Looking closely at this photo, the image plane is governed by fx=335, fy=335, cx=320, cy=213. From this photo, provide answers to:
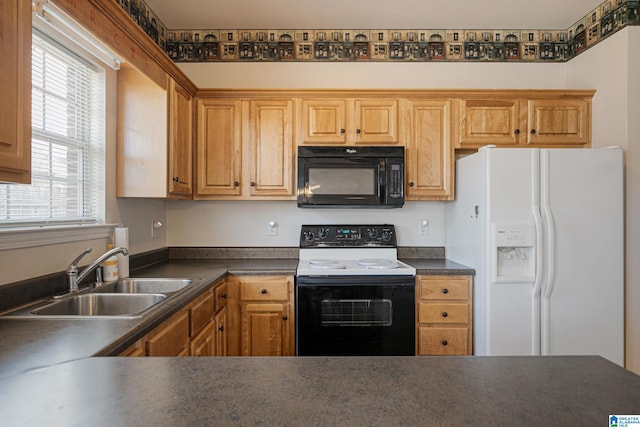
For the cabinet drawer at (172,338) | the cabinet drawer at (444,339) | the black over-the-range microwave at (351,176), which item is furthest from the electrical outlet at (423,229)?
the cabinet drawer at (172,338)

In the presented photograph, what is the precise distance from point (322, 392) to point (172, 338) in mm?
1053

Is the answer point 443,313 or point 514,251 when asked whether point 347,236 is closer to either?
point 443,313

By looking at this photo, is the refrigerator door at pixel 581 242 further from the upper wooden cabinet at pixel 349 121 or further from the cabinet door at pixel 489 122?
the upper wooden cabinet at pixel 349 121

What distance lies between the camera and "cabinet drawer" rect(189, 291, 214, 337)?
5.67 ft

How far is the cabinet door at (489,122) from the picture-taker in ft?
8.54

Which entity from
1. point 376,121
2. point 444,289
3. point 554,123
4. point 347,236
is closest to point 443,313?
point 444,289

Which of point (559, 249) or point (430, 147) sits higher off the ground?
point (430, 147)

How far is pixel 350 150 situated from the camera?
8.39ft

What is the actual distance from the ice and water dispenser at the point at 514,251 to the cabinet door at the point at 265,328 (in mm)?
1439

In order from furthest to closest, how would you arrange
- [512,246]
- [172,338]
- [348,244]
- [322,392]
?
[348,244] → [512,246] → [172,338] → [322,392]

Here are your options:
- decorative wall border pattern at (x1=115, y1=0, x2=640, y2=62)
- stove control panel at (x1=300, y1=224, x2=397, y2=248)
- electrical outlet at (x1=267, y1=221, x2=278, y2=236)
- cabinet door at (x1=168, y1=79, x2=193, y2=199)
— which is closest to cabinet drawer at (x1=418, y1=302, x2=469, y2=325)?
stove control panel at (x1=300, y1=224, x2=397, y2=248)

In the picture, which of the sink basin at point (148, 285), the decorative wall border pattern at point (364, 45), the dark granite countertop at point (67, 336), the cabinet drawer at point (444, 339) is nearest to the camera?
the dark granite countertop at point (67, 336)

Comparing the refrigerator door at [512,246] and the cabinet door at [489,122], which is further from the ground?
the cabinet door at [489,122]

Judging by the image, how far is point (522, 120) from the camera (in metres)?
2.61
